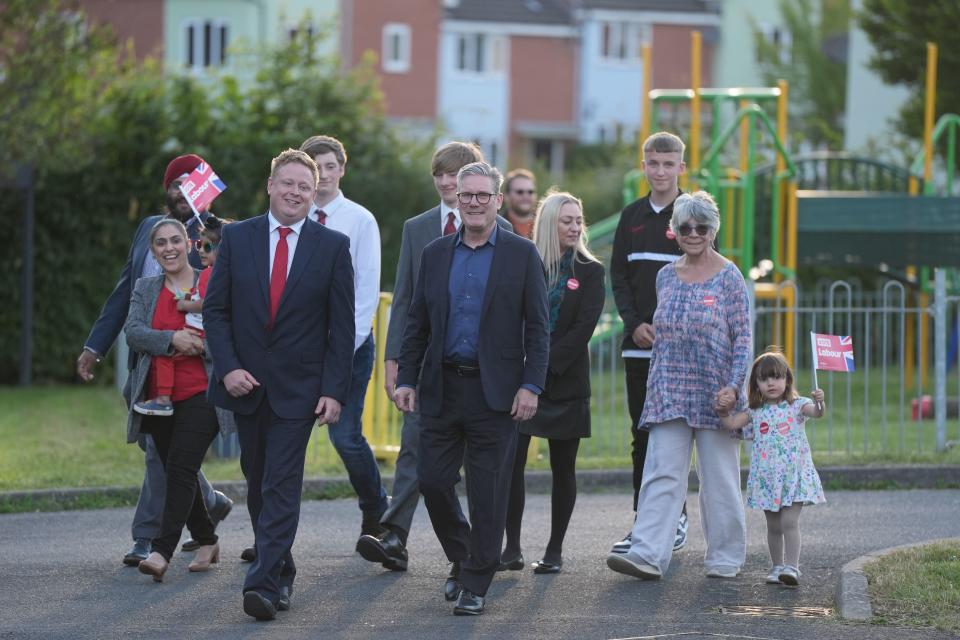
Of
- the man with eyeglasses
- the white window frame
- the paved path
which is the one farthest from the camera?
the white window frame

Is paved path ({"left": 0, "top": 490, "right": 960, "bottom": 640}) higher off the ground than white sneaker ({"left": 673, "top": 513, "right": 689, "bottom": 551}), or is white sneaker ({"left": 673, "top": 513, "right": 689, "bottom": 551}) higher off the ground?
white sneaker ({"left": 673, "top": 513, "right": 689, "bottom": 551})

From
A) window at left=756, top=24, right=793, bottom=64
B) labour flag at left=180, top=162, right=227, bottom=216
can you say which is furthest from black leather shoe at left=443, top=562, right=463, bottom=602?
window at left=756, top=24, right=793, bottom=64

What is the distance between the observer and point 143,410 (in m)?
7.90

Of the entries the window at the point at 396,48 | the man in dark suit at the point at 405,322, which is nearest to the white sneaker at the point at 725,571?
the man in dark suit at the point at 405,322

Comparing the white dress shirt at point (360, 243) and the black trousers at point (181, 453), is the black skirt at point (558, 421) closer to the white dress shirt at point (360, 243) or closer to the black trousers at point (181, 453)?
the white dress shirt at point (360, 243)

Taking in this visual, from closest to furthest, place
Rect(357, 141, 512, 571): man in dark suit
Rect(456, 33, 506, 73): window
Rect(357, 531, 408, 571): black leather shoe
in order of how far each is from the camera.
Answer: Rect(357, 531, 408, 571): black leather shoe → Rect(357, 141, 512, 571): man in dark suit → Rect(456, 33, 506, 73): window

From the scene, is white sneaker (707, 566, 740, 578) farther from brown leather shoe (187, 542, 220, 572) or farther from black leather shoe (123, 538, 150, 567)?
black leather shoe (123, 538, 150, 567)

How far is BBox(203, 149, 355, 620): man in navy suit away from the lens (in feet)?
23.1

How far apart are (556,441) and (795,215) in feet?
31.4

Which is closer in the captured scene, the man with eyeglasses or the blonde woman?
the blonde woman

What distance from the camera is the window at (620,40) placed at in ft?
184

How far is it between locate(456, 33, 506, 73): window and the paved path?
148 feet

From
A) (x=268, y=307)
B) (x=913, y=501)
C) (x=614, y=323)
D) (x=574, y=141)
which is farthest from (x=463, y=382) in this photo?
(x=574, y=141)

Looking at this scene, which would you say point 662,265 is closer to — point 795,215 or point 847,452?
point 847,452
